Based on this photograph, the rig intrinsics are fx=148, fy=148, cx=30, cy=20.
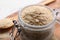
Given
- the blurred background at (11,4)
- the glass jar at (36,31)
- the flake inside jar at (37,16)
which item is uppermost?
the blurred background at (11,4)

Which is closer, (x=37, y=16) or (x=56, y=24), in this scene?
(x=37, y=16)

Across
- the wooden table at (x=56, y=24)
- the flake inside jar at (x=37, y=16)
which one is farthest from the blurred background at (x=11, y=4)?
the flake inside jar at (x=37, y=16)

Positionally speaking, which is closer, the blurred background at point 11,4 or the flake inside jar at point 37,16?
the flake inside jar at point 37,16

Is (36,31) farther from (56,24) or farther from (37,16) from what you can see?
(56,24)

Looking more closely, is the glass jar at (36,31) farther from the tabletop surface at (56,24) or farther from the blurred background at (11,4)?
the blurred background at (11,4)

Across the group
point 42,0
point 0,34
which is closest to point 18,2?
point 42,0

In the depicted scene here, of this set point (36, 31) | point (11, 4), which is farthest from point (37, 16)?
point (11, 4)

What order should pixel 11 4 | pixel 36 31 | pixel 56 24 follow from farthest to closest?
pixel 11 4 < pixel 56 24 < pixel 36 31

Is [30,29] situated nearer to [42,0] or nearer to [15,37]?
[15,37]

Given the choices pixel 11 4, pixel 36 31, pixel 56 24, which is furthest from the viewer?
pixel 11 4
